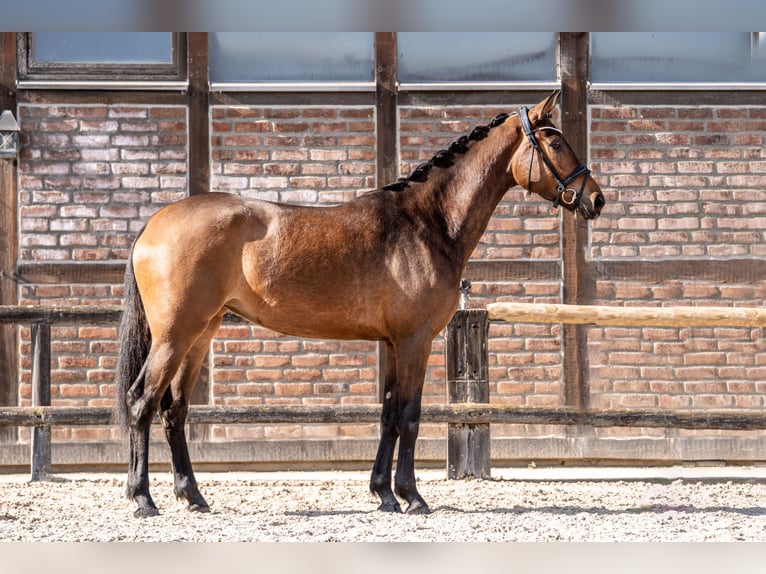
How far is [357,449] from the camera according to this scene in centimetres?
680

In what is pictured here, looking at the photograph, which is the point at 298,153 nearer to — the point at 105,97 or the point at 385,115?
the point at 385,115

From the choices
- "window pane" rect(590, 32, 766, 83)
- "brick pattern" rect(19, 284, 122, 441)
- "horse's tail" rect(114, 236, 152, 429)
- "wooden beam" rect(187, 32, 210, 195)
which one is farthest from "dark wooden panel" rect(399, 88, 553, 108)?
"horse's tail" rect(114, 236, 152, 429)

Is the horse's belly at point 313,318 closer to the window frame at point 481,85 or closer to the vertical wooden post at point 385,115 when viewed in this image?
the vertical wooden post at point 385,115

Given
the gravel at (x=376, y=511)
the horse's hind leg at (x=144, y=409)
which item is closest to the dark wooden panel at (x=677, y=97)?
the gravel at (x=376, y=511)

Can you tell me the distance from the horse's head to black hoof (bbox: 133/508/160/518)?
2.46 m

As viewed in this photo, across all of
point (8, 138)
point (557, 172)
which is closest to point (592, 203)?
point (557, 172)

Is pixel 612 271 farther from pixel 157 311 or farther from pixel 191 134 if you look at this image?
pixel 157 311

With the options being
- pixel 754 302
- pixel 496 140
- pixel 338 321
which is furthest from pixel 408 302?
pixel 754 302

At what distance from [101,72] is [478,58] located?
2.65 meters

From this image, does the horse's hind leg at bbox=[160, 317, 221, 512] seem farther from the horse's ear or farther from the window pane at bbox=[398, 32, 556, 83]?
the window pane at bbox=[398, 32, 556, 83]

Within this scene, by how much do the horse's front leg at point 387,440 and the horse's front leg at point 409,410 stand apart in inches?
4.1

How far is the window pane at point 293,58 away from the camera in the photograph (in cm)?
682

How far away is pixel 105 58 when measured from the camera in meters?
6.82

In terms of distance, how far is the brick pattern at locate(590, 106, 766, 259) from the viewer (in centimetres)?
694
